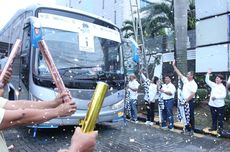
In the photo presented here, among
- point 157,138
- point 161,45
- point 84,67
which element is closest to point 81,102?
point 84,67

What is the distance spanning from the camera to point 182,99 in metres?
8.30

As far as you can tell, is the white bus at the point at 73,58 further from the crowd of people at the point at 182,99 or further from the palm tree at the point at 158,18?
the palm tree at the point at 158,18

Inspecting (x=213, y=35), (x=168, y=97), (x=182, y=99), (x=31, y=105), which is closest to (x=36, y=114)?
(x=31, y=105)

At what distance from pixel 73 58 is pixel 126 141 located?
2217mm

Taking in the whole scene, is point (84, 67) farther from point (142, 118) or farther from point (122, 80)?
point (142, 118)

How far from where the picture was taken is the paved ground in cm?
664

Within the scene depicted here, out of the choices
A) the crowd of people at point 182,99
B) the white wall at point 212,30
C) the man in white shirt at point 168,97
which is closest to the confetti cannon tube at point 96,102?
the crowd of people at point 182,99

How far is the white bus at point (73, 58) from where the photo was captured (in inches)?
276

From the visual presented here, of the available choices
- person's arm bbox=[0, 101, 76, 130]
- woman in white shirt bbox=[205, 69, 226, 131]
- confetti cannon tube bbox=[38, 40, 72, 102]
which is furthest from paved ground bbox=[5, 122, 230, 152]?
confetti cannon tube bbox=[38, 40, 72, 102]

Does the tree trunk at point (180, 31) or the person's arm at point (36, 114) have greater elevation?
→ the tree trunk at point (180, 31)

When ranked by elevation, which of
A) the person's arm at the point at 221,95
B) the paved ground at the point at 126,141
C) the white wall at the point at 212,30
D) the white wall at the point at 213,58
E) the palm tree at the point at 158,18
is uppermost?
the palm tree at the point at 158,18

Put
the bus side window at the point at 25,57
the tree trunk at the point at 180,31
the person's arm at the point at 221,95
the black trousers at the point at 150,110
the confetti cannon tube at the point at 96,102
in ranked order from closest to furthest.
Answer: the confetti cannon tube at the point at 96,102, the bus side window at the point at 25,57, the person's arm at the point at 221,95, the black trousers at the point at 150,110, the tree trunk at the point at 180,31

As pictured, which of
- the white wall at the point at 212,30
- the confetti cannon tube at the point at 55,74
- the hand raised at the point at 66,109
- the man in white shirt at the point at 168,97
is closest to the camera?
the confetti cannon tube at the point at 55,74

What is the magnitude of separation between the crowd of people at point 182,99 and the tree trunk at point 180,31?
1275 millimetres
